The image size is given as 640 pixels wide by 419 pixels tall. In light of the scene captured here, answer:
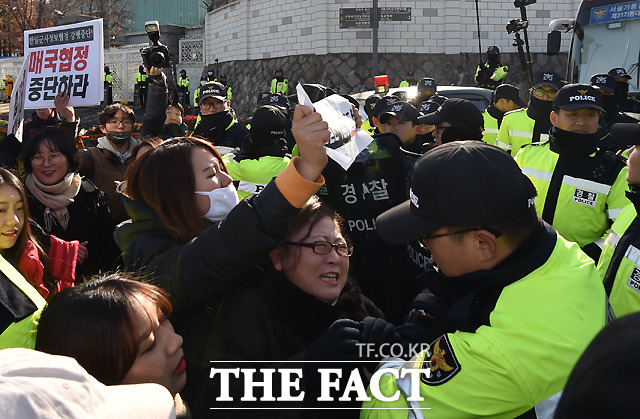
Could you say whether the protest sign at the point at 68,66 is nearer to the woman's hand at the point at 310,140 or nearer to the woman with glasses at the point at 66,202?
the woman with glasses at the point at 66,202

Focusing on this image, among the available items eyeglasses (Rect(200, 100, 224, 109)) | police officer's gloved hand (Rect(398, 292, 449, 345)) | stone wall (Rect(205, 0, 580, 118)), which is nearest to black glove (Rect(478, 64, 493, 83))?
stone wall (Rect(205, 0, 580, 118))

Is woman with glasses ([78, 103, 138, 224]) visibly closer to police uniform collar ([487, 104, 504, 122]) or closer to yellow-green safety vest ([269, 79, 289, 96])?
police uniform collar ([487, 104, 504, 122])

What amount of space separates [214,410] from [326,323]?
1.42 feet

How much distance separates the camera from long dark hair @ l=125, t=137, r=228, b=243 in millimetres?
2049

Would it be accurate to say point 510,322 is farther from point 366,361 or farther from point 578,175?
point 578,175

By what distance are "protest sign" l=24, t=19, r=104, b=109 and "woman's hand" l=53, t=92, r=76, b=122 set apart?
6cm

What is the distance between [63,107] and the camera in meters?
4.67

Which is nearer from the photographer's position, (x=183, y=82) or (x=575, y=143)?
(x=575, y=143)

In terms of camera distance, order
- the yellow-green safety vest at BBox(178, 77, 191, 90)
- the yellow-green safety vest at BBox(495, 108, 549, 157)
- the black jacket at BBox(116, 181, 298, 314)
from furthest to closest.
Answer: the yellow-green safety vest at BBox(178, 77, 191, 90), the yellow-green safety vest at BBox(495, 108, 549, 157), the black jacket at BBox(116, 181, 298, 314)

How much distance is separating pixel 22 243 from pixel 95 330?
1.49 m

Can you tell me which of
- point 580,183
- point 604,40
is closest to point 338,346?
point 580,183

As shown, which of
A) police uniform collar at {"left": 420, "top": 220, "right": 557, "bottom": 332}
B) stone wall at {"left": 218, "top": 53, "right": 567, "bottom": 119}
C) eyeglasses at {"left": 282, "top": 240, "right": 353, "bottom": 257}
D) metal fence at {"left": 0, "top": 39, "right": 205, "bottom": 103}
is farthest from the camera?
metal fence at {"left": 0, "top": 39, "right": 205, "bottom": 103}

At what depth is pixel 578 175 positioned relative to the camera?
367cm

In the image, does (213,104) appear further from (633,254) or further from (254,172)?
(633,254)
